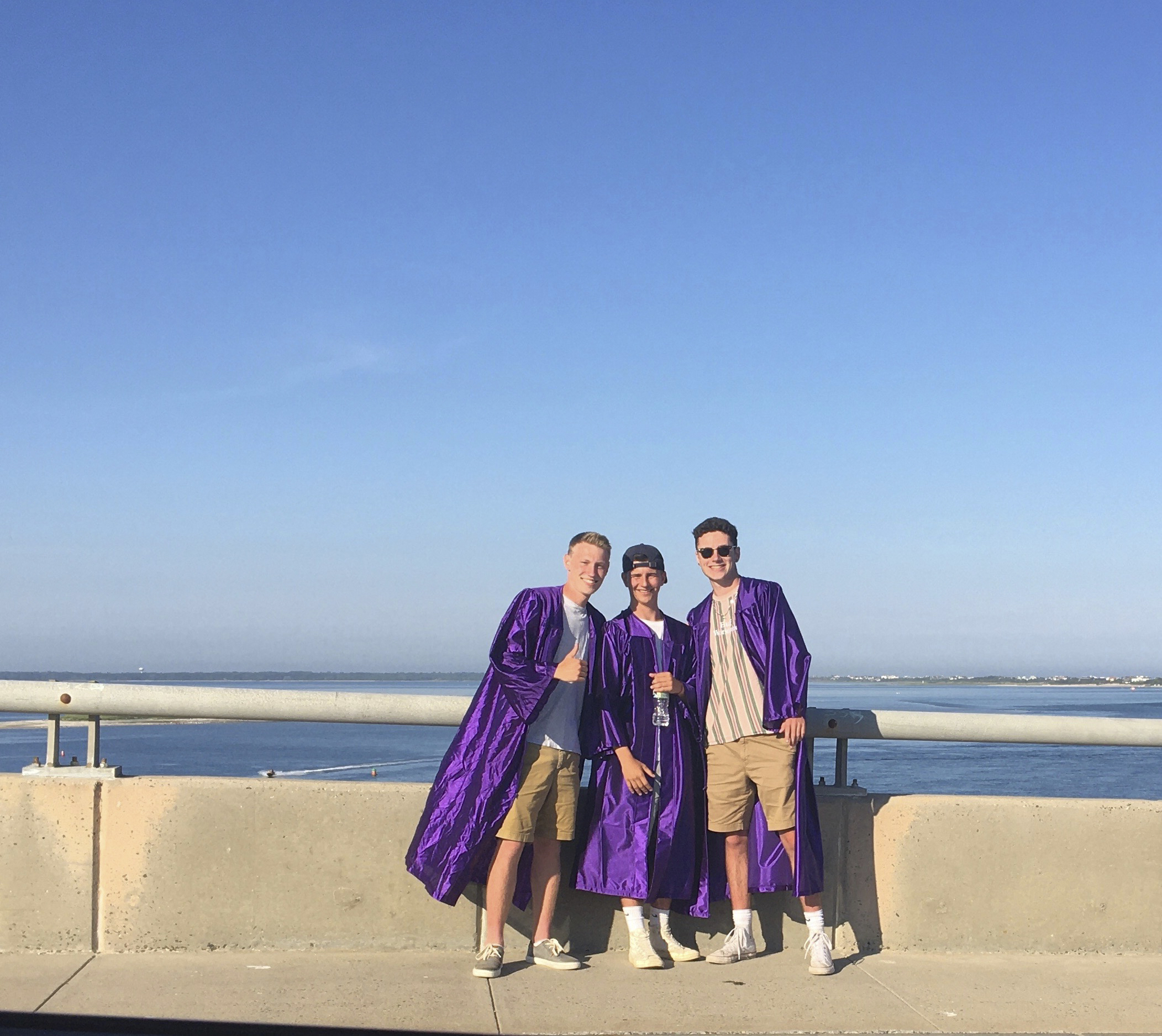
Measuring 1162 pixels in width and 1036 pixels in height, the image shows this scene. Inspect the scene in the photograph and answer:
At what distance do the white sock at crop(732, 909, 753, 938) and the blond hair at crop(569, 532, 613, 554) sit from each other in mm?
1586

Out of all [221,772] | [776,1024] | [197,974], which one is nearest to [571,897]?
[776,1024]

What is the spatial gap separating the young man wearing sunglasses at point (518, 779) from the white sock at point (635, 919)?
26cm

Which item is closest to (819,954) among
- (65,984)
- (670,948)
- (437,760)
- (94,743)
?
(670,948)

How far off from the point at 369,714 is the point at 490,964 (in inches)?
43.3

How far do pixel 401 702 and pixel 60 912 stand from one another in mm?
1536

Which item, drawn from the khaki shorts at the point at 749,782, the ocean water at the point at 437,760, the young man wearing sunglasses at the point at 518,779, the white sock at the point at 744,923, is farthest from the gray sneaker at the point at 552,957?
the ocean water at the point at 437,760

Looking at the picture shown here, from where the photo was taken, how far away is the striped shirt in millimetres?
4738

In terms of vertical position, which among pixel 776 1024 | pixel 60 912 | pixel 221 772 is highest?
pixel 60 912

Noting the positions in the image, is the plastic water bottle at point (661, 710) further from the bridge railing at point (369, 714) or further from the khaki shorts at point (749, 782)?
the bridge railing at point (369, 714)

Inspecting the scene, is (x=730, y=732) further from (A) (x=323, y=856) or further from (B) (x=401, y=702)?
(A) (x=323, y=856)

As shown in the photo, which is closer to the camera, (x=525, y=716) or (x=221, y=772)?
(x=525, y=716)

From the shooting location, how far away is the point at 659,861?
4.70 m

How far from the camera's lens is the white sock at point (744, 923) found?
15.5ft

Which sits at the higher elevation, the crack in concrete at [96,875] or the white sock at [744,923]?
the crack in concrete at [96,875]
